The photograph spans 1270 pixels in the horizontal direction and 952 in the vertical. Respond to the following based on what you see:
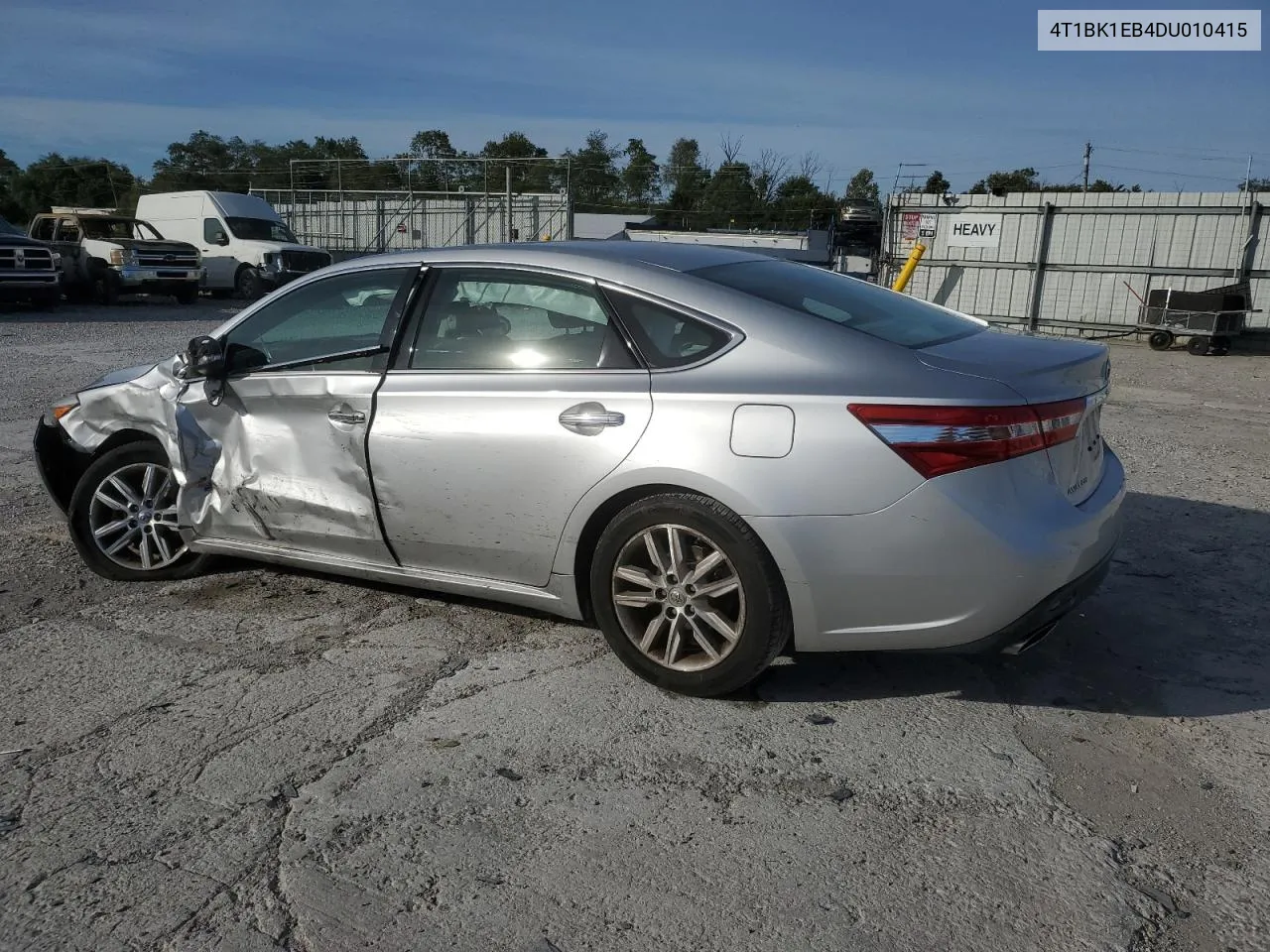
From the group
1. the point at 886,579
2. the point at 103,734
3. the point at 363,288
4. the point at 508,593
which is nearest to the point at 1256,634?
the point at 886,579

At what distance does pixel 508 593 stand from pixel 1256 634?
3034mm

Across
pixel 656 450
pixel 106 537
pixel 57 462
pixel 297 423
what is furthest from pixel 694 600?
pixel 57 462

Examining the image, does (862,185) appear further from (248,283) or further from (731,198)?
(248,283)

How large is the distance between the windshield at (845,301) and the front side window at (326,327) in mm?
1306

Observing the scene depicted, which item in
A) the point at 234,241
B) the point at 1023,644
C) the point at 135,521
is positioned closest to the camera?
the point at 1023,644

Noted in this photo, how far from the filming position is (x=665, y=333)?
3.74 m

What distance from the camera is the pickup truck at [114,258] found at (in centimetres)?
2173

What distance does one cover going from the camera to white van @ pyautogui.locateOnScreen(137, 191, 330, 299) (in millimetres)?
24734

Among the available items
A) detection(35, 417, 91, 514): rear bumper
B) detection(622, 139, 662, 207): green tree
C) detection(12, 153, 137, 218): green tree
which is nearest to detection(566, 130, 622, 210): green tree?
detection(622, 139, 662, 207): green tree

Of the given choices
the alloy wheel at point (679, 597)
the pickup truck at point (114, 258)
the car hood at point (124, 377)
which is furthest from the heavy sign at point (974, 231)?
the alloy wheel at point (679, 597)

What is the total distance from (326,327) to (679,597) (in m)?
2.01

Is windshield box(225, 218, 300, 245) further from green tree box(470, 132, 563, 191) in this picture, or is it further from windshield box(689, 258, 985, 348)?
windshield box(689, 258, 985, 348)

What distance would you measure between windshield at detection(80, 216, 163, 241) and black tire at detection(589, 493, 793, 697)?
72.5 ft

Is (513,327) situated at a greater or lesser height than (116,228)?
greater
